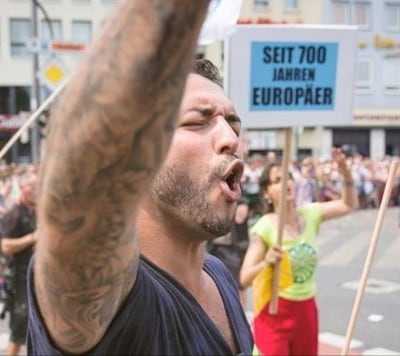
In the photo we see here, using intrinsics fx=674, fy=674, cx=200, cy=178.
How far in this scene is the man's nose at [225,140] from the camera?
141 centimetres

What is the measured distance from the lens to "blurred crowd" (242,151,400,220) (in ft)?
45.7

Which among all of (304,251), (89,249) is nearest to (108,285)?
(89,249)

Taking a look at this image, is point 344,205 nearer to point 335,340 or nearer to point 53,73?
point 335,340

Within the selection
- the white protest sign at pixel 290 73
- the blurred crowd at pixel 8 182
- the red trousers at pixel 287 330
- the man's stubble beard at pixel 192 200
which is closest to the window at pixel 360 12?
the white protest sign at pixel 290 73

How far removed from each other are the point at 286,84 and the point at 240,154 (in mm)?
2184

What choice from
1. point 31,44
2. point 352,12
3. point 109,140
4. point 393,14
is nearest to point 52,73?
point 31,44

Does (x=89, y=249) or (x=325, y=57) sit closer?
(x=89, y=249)

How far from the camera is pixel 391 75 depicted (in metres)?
2.70

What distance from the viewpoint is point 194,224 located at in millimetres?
1396

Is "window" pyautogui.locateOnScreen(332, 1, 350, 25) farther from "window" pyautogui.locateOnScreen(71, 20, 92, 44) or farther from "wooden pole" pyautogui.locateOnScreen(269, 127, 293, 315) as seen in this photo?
"window" pyautogui.locateOnScreen(71, 20, 92, 44)

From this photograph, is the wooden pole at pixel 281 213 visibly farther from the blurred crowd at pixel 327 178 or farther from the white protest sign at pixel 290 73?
the blurred crowd at pixel 327 178

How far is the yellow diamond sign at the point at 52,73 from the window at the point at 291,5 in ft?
13.6

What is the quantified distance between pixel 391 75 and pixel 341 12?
2.63ft

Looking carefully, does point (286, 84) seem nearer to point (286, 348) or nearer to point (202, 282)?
point (286, 348)
